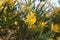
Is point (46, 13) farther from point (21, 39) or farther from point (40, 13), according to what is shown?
point (21, 39)

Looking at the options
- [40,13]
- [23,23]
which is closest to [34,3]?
[40,13]

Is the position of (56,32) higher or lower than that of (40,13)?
lower

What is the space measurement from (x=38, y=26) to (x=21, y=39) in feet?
0.47

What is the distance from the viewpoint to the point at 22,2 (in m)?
1.63

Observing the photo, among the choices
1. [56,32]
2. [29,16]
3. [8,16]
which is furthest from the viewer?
[56,32]

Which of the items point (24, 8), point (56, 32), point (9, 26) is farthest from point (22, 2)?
point (56, 32)

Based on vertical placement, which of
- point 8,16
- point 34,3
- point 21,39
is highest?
point 34,3

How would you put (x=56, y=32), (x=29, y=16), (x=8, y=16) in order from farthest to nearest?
1. (x=56, y=32)
2. (x=8, y=16)
3. (x=29, y=16)

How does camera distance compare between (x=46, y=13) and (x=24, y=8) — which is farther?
(x=46, y=13)

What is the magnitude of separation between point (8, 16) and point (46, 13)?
0.31 meters

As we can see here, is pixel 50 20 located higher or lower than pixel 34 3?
lower

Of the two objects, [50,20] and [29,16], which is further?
[50,20]

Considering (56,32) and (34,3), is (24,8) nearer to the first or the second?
(34,3)

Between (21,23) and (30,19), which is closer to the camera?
(30,19)
